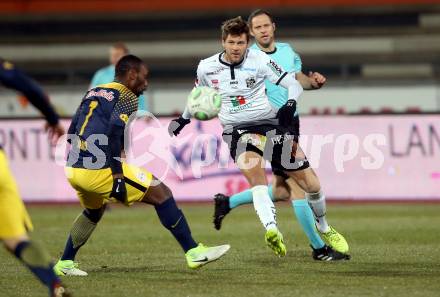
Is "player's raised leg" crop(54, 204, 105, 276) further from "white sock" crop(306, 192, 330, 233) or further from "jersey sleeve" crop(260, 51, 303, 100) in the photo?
"white sock" crop(306, 192, 330, 233)

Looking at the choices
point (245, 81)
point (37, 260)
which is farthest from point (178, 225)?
point (37, 260)

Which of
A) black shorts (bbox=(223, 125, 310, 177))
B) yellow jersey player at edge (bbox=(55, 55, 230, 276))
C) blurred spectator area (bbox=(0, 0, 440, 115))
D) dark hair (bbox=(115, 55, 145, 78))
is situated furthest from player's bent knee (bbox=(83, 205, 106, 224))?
blurred spectator area (bbox=(0, 0, 440, 115))

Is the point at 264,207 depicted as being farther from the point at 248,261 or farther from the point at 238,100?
the point at 238,100

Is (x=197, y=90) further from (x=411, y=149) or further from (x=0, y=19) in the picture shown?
(x=0, y=19)

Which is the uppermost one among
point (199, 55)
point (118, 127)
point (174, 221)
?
point (118, 127)

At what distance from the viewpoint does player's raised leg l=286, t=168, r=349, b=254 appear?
30.7ft

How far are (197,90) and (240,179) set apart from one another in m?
7.79

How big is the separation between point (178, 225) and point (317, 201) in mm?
1679

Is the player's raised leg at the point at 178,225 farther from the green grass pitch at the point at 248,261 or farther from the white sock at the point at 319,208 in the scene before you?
the white sock at the point at 319,208

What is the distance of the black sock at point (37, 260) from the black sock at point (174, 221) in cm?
198

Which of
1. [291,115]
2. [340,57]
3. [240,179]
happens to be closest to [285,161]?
[291,115]

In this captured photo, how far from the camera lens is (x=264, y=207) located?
8.78 metres

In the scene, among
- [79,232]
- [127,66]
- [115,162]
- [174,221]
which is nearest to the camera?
[115,162]

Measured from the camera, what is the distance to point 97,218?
880cm
